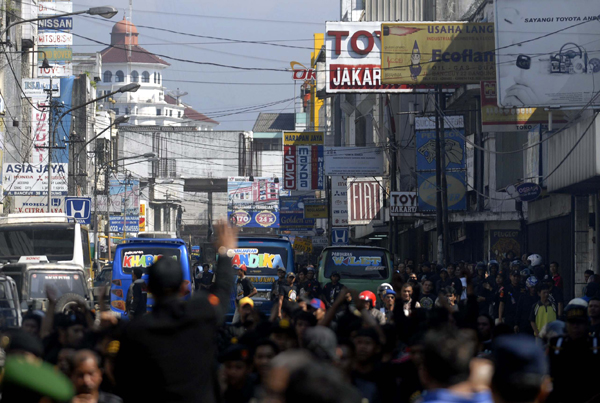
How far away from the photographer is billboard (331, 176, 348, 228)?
46250 mm

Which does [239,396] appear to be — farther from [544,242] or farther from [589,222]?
[544,242]

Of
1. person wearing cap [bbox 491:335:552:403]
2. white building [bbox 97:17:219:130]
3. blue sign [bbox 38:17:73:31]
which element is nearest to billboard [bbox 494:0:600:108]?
person wearing cap [bbox 491:335:552:403]

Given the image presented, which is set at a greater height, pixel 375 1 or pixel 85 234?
pixel 375 1

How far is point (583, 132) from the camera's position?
17812mm

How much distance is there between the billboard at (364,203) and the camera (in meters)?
44.1

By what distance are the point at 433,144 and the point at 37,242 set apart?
43.1 feet

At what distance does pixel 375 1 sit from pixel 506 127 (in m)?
31.0

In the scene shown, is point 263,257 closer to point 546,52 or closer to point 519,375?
point 546,52

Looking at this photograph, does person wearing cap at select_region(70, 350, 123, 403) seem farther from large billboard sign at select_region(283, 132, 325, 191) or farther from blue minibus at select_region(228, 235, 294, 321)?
large billboard sign at select_region(283, 132, 325, 191)

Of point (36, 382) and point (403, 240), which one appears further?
point (403, 240)

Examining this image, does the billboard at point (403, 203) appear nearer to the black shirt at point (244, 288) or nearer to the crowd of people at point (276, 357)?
the black shirt at point (244, 288)

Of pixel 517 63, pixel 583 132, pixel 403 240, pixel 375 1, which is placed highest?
pixel 375 1

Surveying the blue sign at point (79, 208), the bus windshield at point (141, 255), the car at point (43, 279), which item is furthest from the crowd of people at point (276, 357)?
the blue sign at point (79, 208)

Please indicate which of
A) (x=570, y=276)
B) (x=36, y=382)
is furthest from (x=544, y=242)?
(x=36, y=382)
